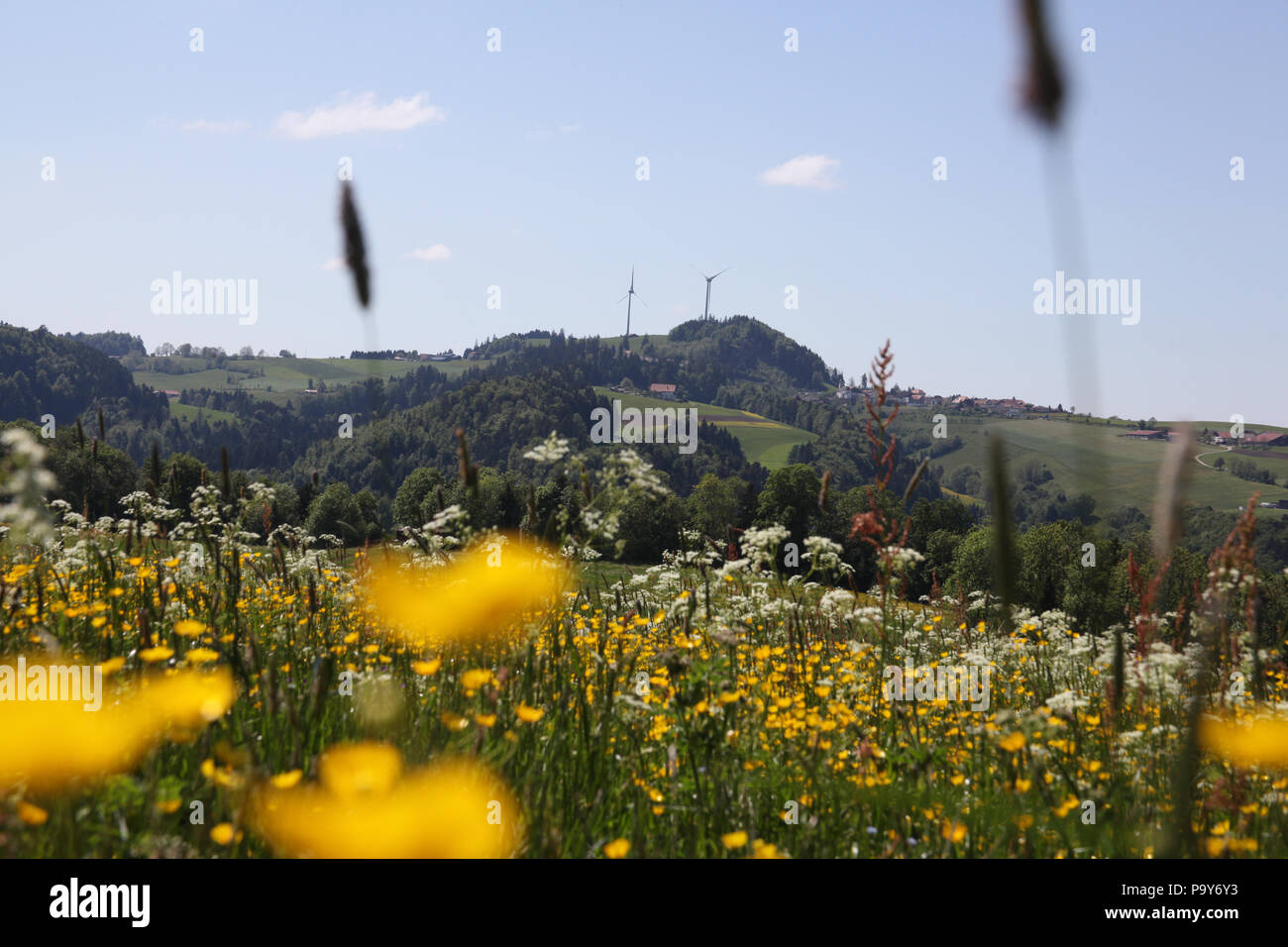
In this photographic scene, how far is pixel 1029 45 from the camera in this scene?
5.23 ft

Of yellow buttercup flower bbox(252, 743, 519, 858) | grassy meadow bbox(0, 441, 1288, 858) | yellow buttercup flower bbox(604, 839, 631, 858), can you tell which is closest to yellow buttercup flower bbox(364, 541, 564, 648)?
grassy meadow bbox(0, 441, 1288, 858)

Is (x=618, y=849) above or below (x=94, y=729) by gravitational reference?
below

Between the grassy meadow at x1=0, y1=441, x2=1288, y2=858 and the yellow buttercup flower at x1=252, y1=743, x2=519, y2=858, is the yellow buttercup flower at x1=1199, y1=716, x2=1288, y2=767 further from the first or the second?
the yellow buttercup flower at x1=252, y1=743, x2=519, y2=858

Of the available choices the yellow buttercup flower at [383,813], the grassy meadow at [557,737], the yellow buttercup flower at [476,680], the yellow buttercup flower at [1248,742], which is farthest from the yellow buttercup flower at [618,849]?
the yellow buttercup flower at [1248,742]

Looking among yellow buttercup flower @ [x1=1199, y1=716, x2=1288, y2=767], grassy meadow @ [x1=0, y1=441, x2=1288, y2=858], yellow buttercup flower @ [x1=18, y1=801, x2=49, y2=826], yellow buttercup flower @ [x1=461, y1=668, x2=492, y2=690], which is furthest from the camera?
yellow buttercup flower @ [x1=1199, y1=716, x2=1288, y2=767]

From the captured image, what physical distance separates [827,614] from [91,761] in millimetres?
5780

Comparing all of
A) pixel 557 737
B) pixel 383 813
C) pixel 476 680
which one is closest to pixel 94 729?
pixel 383 813

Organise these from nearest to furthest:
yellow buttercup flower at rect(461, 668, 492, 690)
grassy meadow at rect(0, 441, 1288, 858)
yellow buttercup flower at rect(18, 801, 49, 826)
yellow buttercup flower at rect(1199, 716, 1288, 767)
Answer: yellow buttercup flower at rect(18, 801, 49, 826) < grassy meadow at rect(0, 441, 1288, 858) < yellow buttercup flower at rect(461, 668, 492, 690) < yellow buttercup flower at rect(1199, 716, 1288, 767)

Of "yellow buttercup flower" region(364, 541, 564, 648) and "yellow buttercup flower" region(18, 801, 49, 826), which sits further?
"yellow buttercup flower" region(364, 541, 564, 648)

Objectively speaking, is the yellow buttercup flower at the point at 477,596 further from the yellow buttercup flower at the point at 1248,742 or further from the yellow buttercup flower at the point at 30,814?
the yellow buttercup flower at the point at 1248,742

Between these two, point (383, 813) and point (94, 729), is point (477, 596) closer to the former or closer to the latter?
point (94, 729)

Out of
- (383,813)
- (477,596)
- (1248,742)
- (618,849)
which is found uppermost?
(477,596)

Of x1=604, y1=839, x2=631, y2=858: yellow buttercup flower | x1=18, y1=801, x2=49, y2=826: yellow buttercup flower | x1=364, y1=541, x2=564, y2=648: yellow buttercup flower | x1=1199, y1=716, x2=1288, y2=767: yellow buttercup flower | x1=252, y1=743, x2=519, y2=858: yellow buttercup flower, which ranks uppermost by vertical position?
x1=364, y1=541, x2=564, y2=648: yellow buttercup flower

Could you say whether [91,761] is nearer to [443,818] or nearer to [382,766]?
[382,766]
